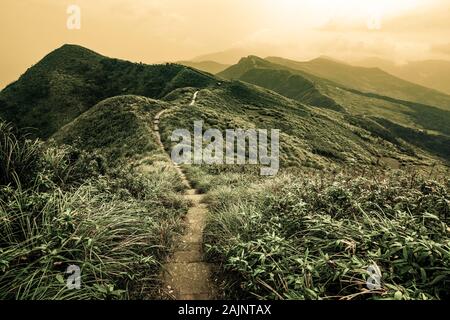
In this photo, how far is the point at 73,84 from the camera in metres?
71.5

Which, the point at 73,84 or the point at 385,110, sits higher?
the point at 73,84

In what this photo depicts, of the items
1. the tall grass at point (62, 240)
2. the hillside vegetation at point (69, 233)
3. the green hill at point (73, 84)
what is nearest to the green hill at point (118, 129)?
the hillside vegetation at point (69, 233)

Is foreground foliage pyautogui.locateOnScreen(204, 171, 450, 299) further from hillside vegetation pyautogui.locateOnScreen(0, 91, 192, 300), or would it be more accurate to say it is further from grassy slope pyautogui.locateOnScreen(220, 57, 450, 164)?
grassy slope pyautogui.locateOnScreen(220, 57, 450, 164)

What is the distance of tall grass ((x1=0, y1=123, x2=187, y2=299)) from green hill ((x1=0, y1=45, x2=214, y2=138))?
52.7 metres

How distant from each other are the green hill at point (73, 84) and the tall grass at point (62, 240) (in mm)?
52657

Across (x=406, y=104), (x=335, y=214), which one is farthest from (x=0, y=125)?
(x=406, y=104)

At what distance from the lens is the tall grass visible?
144 inches

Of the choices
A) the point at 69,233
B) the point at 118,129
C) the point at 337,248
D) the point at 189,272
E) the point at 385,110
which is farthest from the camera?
the point at 385,110

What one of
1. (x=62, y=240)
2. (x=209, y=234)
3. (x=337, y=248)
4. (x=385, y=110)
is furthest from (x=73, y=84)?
(x=385, y=110)

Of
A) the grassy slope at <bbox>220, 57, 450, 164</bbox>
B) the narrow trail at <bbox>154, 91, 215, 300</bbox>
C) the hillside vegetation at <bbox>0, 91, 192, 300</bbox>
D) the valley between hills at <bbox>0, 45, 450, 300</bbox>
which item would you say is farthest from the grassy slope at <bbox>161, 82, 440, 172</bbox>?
the grassy slope at <bbox>220, 57, 450, 164</bbox>

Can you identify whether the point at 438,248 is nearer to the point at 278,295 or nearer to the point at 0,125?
the point at 278,295

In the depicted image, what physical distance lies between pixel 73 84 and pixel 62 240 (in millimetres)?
76364

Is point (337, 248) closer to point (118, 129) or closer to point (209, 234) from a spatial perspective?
point (209, 234)

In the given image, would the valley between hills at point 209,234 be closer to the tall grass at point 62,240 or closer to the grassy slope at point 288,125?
the tall grass at point 62,240
